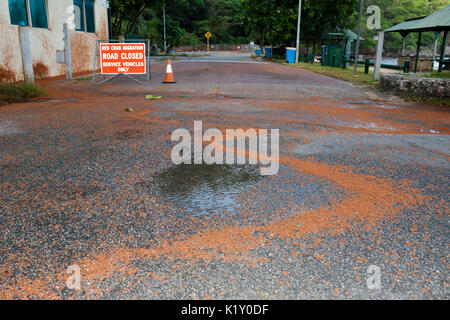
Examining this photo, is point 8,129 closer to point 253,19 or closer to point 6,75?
point 6,75

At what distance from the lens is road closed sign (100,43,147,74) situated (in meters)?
12.2

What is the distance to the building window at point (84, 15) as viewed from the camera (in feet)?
55.2

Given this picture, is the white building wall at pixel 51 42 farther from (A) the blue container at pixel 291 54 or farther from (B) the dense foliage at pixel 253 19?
→ (A) the blue container at pixel 291 54

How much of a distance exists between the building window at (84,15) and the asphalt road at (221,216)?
11.6 metres

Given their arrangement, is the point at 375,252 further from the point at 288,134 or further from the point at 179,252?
the point at 288,134

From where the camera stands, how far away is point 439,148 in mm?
5617

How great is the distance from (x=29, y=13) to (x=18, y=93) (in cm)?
496

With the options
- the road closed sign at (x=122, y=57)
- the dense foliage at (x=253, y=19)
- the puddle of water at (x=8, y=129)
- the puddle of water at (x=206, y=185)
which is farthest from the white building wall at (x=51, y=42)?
the dense foliage at (x=253, y=19)

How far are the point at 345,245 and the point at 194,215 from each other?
4.02 ft

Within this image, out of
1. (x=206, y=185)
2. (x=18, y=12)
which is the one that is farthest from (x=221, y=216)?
(x=18, y=12)

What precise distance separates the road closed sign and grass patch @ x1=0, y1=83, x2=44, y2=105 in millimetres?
2613

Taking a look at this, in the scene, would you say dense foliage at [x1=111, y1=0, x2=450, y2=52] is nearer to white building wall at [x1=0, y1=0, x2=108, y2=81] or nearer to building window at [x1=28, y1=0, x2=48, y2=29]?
white building wall at [x1=0, y1=0, x2=108, y2=81]

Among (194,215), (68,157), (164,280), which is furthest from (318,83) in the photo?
(164,280)

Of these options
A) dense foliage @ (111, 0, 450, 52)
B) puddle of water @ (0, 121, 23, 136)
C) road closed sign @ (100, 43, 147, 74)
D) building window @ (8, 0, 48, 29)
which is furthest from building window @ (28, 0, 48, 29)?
dense foliage @ (111, 0, 450, 52)
